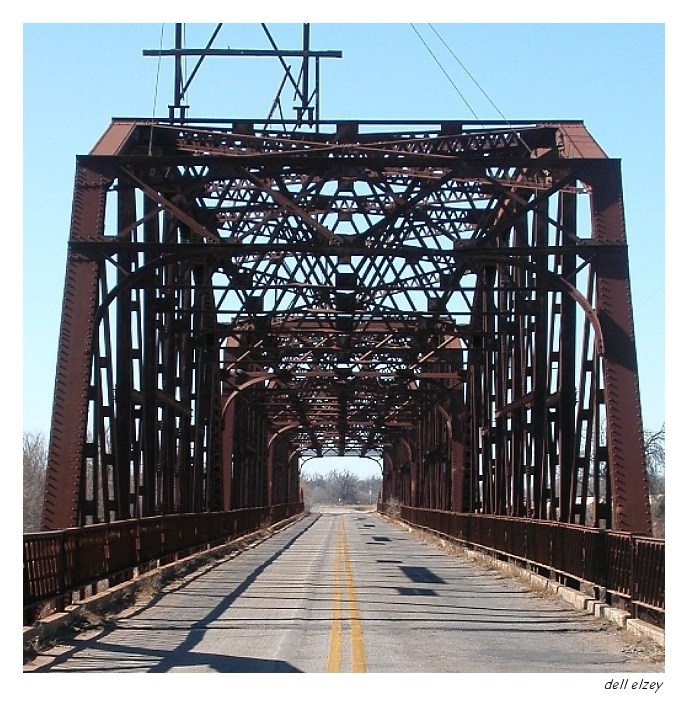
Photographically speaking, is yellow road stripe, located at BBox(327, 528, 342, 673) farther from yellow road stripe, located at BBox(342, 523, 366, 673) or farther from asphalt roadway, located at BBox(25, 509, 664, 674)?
yellow road stripe, located at BBox(342, 523, 366, 673)

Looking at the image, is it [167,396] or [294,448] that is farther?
[294,448]

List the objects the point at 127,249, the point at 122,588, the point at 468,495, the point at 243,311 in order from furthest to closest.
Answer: the point at 468,495 < the point at 243,311 < the point at 127,249 < the point at 122,588

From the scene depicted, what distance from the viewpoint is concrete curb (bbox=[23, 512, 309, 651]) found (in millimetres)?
12938

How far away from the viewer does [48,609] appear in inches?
555

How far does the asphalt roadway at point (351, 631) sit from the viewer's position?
38.2 ft

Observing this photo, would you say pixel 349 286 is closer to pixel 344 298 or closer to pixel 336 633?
pixel 344 298

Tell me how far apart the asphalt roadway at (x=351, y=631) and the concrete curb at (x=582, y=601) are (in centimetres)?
14

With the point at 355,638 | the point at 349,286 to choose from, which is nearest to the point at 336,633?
the point at 355,638

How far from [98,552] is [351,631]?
4797 millimetres

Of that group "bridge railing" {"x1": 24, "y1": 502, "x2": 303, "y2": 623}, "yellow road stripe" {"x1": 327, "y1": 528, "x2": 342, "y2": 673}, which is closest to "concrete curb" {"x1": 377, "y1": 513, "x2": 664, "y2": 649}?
"yellow road stripe" {"x1": 327, "y1": 528, "x2": 342, "y2": 673}

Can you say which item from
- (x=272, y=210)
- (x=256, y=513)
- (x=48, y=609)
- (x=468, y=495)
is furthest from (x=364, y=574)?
(x=256, y=513)

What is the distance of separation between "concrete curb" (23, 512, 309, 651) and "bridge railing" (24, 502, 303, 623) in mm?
183

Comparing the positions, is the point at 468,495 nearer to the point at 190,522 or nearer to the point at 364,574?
the point at 190,522
